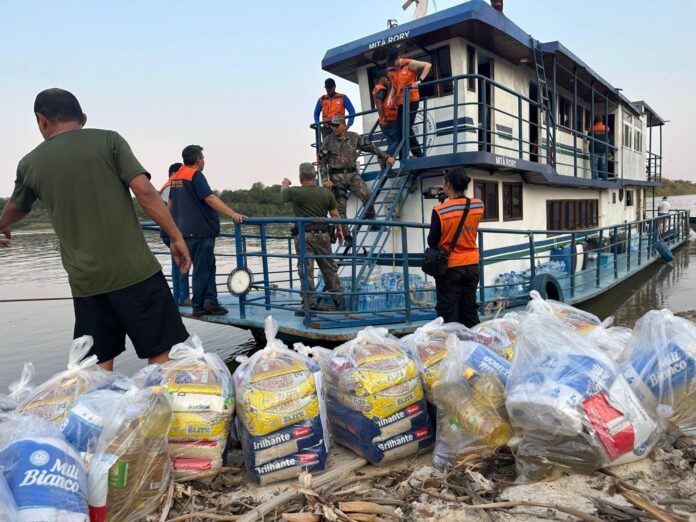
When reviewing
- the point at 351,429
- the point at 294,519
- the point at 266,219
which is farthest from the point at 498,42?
the point at 294,519

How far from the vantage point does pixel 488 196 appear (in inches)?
281

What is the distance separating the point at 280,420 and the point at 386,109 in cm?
526

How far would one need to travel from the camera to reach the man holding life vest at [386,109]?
663 centimetres

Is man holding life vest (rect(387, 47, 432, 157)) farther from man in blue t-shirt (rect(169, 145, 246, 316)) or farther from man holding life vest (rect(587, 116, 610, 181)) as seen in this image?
man holding life vest (rect(587, 116, 610, 181))

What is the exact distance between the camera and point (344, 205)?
680 cm

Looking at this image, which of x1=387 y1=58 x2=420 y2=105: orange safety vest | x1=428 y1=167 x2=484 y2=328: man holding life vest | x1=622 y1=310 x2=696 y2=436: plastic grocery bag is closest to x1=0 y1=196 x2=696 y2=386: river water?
x1=428 y1=167 x2=484 y2=328: man holding life vest

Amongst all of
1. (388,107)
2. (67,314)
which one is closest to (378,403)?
(388,107)

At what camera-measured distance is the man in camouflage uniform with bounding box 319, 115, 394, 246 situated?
20.6ft

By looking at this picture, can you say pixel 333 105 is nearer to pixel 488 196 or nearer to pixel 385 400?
pixel 488 196

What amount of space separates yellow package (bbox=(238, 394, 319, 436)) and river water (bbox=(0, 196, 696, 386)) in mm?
4122

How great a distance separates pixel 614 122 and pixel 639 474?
13072 millimetres

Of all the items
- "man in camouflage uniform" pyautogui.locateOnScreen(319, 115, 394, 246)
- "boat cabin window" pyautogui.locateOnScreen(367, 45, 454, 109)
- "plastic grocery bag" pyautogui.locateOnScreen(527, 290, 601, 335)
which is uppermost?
"boat cabin window" pyautogui.locateOnScreen(367, 45, 454, 109)

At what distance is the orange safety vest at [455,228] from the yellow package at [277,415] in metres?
2.09

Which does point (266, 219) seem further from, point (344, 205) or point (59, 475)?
point (59, 475)
